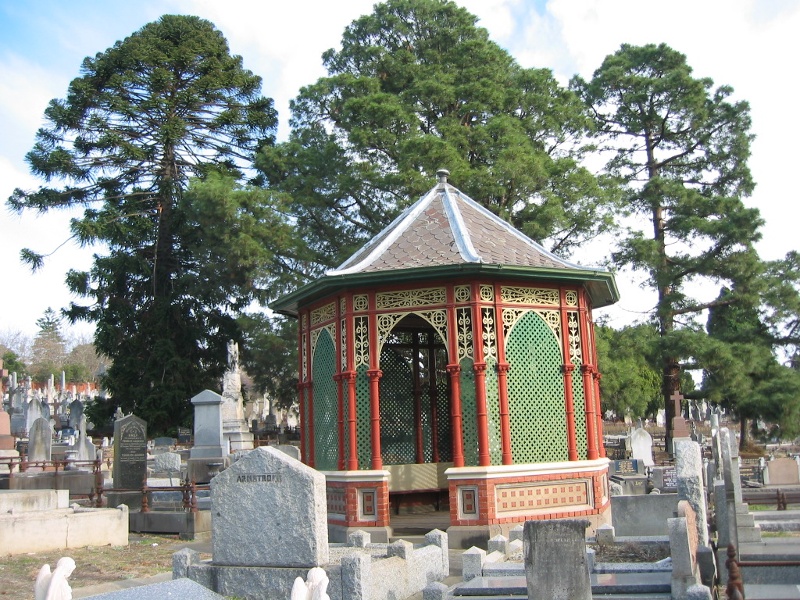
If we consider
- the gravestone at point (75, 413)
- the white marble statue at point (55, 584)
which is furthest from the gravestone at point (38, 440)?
the gravestone at point (75, 413)

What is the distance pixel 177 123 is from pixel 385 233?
2674cm

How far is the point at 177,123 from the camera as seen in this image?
131 feet

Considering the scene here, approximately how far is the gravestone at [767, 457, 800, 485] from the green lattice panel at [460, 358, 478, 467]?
44.8ft

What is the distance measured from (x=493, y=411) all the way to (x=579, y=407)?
6.45 feet

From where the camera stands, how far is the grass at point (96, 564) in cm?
1063

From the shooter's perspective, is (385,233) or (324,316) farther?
(385,233)

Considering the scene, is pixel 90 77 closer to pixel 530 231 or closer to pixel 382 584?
pixel 530 231

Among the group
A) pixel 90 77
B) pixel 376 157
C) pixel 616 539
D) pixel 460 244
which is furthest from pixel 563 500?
pixel 90 77

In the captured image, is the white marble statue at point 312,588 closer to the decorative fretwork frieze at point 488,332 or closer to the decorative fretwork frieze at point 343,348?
the decorative fretwork frieze at point 488,332

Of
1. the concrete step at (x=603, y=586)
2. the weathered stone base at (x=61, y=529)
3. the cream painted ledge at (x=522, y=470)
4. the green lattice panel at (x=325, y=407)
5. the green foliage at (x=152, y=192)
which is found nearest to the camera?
the concrete step at (x=603, y=586)

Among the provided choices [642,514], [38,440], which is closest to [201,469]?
[38,440]

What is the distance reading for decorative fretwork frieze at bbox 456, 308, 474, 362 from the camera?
540 inches

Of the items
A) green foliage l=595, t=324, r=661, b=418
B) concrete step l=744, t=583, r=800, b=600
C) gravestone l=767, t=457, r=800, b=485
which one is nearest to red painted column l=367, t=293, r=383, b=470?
concrete step l=744, t=583, r=800, b=600

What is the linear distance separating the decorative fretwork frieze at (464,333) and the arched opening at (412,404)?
3344mm
